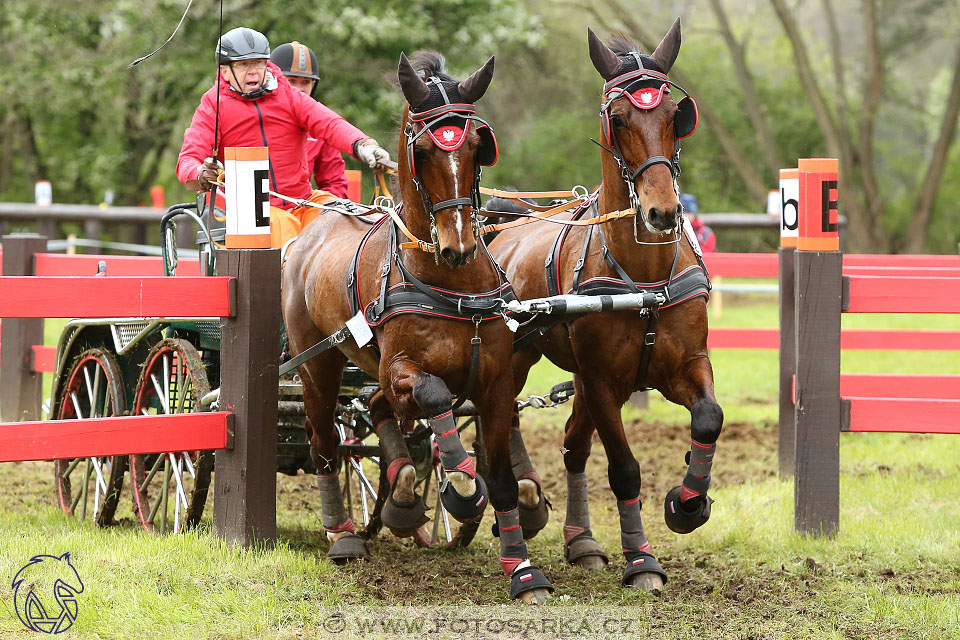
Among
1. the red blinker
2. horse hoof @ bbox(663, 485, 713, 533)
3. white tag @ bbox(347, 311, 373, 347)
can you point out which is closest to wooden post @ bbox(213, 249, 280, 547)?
white tag @ bbox(347, 311, 373, 347)

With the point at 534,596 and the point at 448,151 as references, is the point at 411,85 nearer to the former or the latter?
the point at 448,151

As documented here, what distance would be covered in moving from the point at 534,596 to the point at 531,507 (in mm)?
841

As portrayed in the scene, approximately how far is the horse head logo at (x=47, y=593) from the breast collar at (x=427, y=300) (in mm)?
1572

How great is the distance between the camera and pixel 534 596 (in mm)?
4566

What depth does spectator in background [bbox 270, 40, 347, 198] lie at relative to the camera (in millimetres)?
6914

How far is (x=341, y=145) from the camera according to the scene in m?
6.03

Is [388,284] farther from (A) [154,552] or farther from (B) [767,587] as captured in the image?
(B) [767,587]

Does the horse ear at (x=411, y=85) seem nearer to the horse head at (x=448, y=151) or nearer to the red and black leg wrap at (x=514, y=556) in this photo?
the horse head at (x=448, y=151)

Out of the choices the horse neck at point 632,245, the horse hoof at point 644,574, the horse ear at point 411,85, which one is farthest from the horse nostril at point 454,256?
the horse hoof at point 644,574

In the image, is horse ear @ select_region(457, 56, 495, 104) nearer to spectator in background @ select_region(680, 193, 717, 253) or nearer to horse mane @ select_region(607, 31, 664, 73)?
horse mane @ select_region(607, 31, 664, 73)

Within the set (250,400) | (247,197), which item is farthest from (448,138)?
(250,400)

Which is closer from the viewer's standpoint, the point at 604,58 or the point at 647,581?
the point at 604,58

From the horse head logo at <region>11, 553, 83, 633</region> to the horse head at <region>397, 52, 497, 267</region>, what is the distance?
75.4 inches

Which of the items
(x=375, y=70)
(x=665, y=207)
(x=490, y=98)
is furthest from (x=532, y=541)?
(x=490, y=98)
